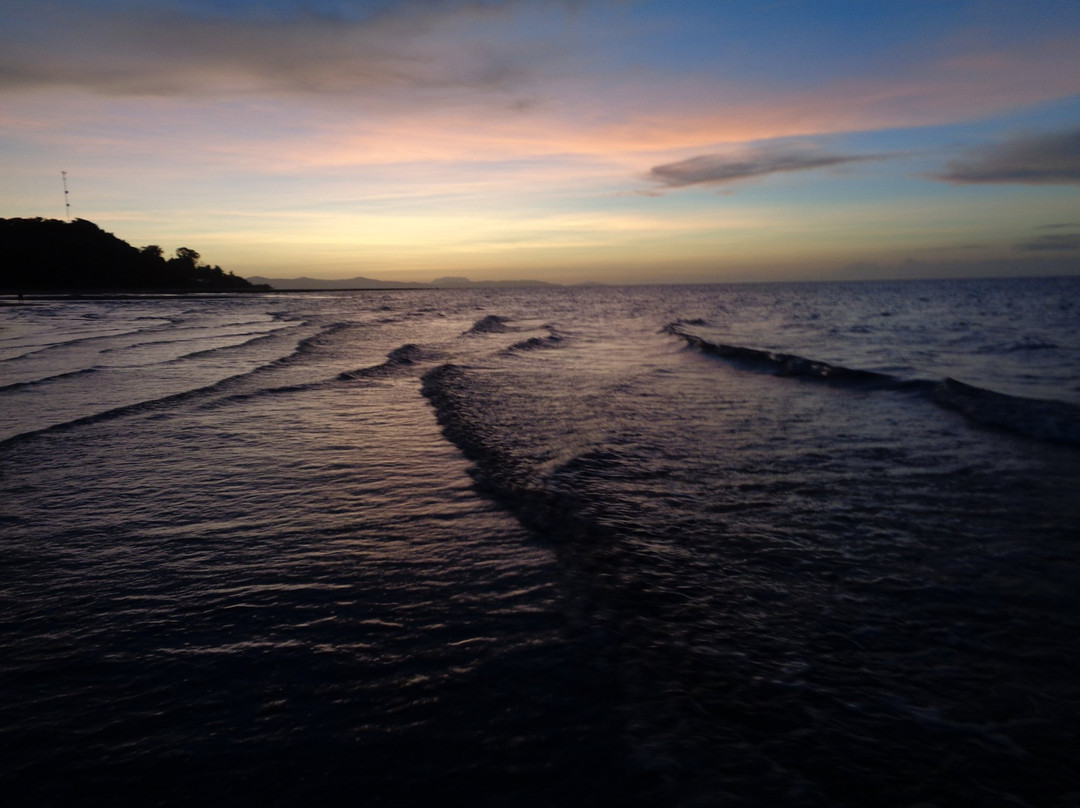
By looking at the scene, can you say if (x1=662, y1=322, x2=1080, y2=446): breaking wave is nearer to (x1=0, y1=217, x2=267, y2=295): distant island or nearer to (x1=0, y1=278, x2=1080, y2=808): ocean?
(x1=0, y1=278, x2=1080, y2=808): ocean

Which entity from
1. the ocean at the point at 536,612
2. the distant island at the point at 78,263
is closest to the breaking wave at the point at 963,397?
the ocean at the point at 536,612

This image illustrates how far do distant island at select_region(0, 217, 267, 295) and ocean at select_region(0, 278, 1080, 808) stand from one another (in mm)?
137358

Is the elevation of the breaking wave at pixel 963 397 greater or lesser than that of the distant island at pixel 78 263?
lesser

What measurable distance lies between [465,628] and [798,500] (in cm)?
502

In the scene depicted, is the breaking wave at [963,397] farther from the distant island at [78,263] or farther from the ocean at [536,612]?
the distant island at [78,263]

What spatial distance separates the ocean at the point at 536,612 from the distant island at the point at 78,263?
137 meters

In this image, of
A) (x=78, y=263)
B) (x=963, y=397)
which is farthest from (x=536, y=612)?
(x=78, y=263)

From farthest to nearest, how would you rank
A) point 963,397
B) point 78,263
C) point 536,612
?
1. point 78,263
2. point 963,397
3. point 536,612

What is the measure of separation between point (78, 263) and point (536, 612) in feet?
541

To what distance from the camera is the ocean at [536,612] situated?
3225mm

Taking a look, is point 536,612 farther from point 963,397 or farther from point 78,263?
point 78,263

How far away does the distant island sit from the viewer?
120750 millimetres

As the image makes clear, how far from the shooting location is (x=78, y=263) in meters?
131

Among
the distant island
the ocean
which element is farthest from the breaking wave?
the distant island
